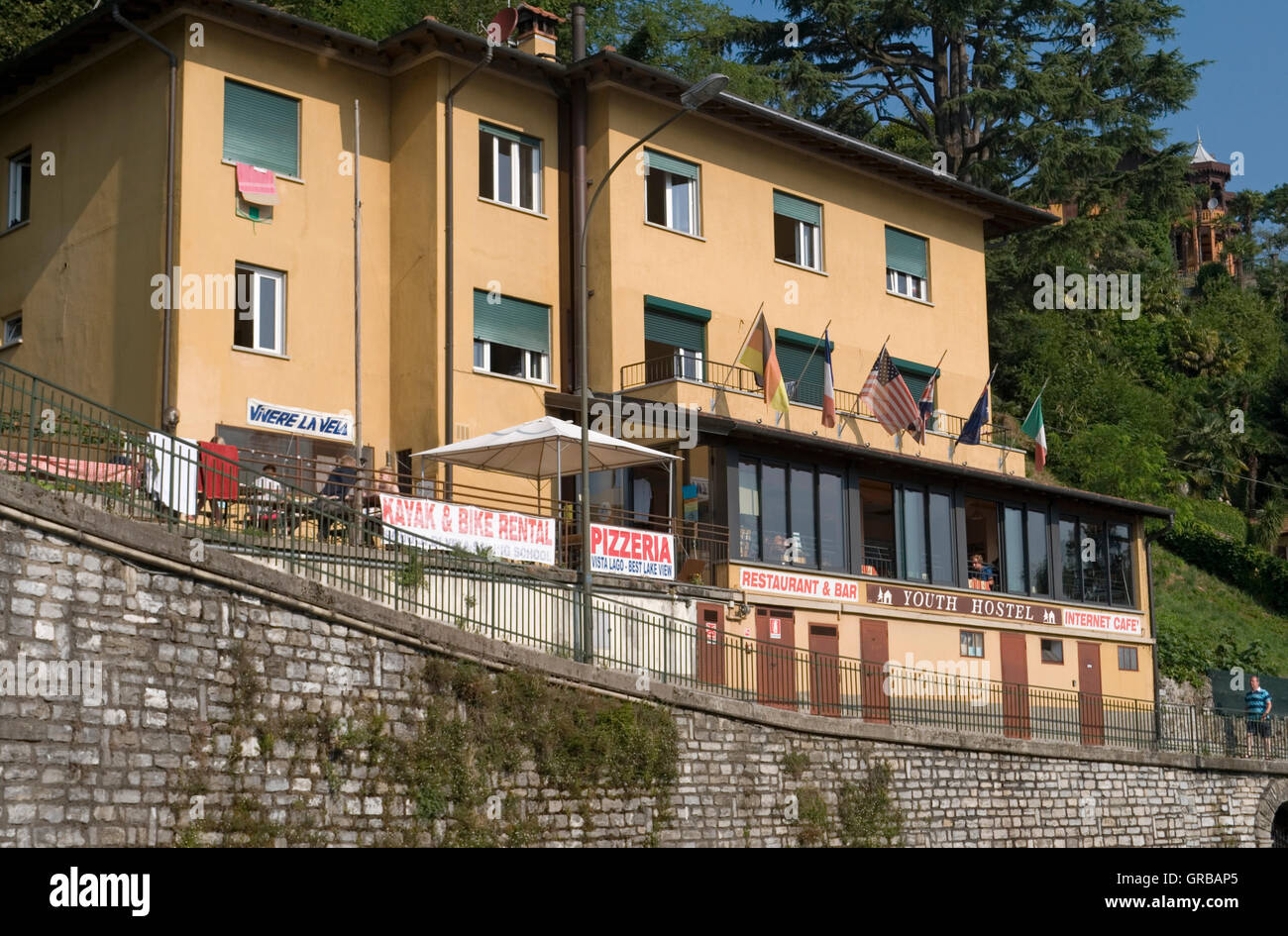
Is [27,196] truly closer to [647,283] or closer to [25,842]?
[647,283]

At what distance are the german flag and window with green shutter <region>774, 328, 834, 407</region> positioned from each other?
2.00m

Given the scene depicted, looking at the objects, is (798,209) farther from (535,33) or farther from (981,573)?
(981,573)

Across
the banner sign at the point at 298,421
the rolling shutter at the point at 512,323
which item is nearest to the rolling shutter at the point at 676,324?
the rolling shutter at the point at 512,323

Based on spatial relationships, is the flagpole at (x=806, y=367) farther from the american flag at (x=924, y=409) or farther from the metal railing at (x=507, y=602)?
the metal railing at (x=507, y=602)

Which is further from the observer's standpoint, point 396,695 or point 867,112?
point 867,112

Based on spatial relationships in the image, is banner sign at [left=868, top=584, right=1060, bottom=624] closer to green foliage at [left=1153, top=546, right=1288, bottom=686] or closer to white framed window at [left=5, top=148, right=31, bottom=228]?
green foliage at [left=1153, top=546, right=1288, bottom=686]

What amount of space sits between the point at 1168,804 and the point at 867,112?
25369mm

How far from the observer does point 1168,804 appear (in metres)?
28.4

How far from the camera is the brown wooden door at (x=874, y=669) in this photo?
24.1 m

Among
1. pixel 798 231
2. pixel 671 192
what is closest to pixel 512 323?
pixel 671 192

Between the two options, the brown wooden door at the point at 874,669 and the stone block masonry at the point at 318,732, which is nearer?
the stone block masonry at the point at 318,732

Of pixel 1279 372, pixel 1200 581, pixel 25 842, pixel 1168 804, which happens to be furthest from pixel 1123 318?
pixel 25 842

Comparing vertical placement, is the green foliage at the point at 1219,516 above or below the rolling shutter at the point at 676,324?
below

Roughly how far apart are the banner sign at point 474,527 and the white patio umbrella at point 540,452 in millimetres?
1175
